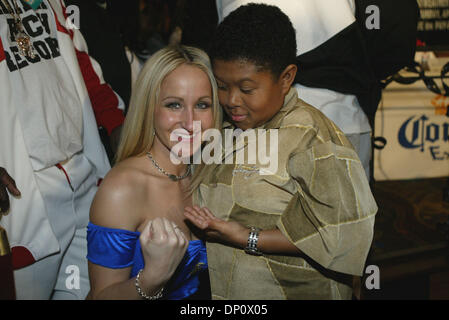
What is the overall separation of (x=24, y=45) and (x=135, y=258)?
1.01 m

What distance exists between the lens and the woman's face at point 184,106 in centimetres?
150

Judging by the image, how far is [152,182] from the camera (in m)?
1.61

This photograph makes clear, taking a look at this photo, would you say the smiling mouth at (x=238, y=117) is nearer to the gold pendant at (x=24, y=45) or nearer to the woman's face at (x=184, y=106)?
the woman's face at (x=184, y=106)

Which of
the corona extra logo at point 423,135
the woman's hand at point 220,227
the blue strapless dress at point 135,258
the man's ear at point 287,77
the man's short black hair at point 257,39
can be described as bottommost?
the corona extra logo at point 423,135

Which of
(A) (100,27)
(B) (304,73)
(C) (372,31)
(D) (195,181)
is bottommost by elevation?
(D) (195,181)

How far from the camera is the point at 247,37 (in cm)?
135

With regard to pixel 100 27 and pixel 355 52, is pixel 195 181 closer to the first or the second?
pixel 355 52

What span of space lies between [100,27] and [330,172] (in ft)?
5.78

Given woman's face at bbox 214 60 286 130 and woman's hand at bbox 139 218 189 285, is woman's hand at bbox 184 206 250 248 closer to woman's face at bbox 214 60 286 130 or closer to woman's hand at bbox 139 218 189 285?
woman's hand at bbox 139 218 189 285

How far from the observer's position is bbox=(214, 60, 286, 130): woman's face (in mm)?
1363

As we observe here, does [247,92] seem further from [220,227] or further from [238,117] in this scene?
[220,227]

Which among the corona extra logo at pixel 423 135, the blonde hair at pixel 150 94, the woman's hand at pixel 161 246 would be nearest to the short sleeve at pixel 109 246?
the woman's hand at pixel 161 246

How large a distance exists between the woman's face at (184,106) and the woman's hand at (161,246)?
1.52 ft

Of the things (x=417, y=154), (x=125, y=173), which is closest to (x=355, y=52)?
(x=125, y=173)
